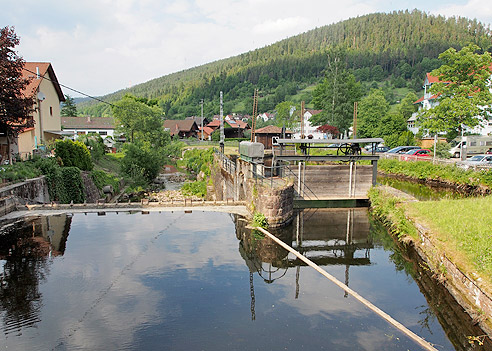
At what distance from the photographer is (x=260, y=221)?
14008 millimetres

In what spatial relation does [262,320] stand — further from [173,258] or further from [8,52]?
[8,52]

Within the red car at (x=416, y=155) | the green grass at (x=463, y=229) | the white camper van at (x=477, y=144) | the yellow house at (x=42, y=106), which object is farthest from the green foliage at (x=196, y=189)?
the white camper van at (x=477, y=144)

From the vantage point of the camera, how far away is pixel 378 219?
680 inches

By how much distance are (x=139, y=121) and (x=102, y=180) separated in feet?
72.9

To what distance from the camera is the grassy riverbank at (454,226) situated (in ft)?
28.9

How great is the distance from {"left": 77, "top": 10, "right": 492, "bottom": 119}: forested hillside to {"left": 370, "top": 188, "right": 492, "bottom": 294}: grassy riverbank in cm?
12224

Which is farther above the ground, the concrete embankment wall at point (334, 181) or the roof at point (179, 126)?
the roof at point (179, 126)

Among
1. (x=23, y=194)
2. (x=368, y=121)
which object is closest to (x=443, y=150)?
(x=368, y=121)

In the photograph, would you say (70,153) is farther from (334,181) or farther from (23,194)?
(334,181)

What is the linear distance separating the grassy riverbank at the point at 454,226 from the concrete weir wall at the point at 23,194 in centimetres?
1578

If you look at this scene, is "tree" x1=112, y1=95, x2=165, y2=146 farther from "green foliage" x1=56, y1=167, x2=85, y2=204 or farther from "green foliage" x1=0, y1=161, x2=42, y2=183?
"green foliage" x1=0, y1=161, x2=42, y2=183

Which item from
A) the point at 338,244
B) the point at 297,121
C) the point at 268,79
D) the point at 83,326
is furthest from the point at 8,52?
the point at 268,79

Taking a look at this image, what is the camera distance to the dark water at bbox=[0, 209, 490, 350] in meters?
7.08

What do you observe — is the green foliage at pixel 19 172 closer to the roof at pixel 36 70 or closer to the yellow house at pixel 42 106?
the yellow house at pixel 42 106
